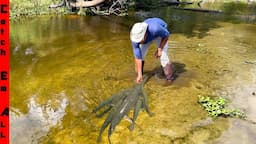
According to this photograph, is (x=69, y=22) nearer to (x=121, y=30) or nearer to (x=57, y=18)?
(x=57, y=18)

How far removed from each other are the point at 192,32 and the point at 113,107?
590cm

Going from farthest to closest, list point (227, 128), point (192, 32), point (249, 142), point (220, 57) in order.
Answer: point (192, 32), point (220, 57), point (227, 128), point (249, 142)

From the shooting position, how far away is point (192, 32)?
10.8m

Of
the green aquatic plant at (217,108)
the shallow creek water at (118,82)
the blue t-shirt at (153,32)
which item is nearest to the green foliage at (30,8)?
the shallow creek water at (118,82)

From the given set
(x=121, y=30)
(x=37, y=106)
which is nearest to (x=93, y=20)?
(x=121, y=30)

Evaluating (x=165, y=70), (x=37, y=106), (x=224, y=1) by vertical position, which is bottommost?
(x=37, y=106)

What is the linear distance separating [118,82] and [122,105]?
104 centimetres

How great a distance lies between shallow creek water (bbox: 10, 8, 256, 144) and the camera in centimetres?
506

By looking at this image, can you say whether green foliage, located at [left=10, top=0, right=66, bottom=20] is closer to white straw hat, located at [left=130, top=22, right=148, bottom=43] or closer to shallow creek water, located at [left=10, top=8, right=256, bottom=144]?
shallow creek water, located at [left=10, top=8, right=256, bottom=144]

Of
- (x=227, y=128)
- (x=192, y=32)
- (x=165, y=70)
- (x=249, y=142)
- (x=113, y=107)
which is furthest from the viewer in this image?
(x=192, y=32)

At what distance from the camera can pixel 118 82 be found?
22.3ft

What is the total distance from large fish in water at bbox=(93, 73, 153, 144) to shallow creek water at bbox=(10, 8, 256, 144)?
117 mm

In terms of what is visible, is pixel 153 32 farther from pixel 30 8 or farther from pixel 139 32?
pixel 30 8

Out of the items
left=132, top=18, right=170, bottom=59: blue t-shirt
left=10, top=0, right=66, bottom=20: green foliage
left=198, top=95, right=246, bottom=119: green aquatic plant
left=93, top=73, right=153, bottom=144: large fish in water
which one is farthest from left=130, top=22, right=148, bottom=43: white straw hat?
left=10, top=0, right=66, bottom=20: green foliage
